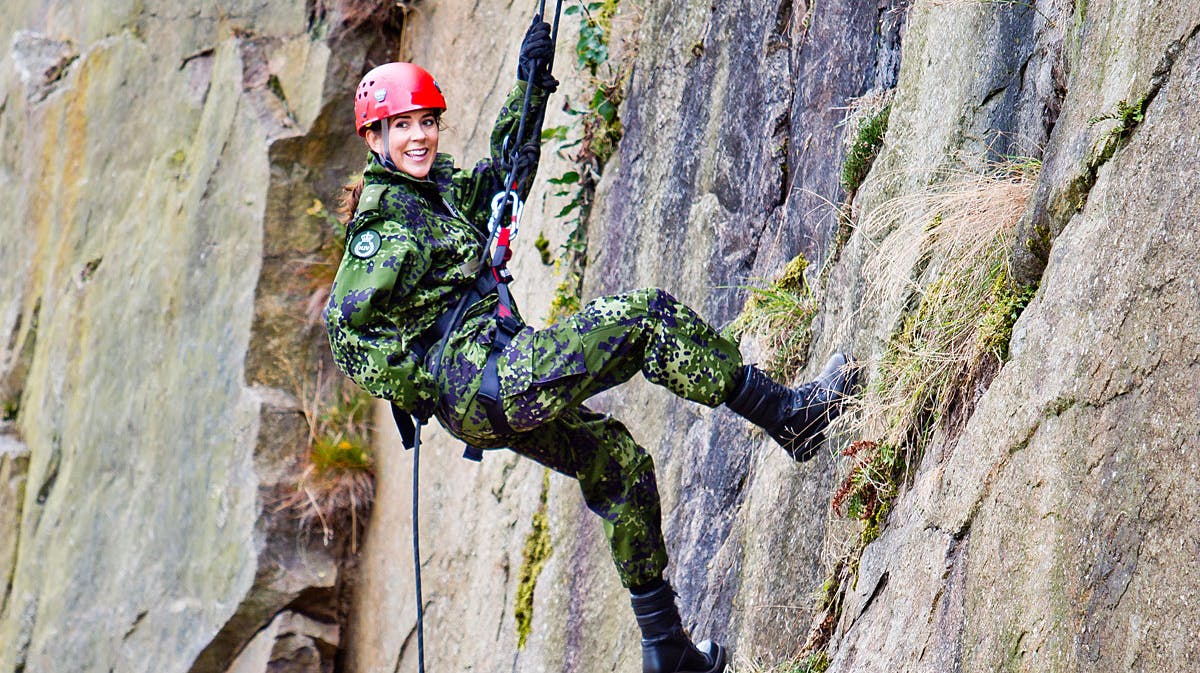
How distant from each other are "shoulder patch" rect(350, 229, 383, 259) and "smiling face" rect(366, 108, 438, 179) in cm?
37

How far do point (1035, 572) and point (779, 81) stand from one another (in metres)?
3.33

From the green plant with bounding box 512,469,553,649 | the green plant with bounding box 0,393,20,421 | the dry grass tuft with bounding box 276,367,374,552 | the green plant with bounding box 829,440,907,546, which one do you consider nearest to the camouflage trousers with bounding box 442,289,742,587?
the green plant with bounding box 829,440,907,546

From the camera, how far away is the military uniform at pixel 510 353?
17.0 ft

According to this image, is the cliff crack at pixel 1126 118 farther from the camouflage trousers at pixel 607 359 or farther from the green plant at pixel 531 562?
the green plant at pixel 531 562

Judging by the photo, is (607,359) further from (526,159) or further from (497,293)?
(526,159)

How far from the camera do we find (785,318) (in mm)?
6078

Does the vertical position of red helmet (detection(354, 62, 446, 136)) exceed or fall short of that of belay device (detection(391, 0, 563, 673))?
it exceeds it

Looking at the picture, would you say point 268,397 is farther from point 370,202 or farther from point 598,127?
point 370,202

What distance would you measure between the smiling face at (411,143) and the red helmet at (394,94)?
4 cm

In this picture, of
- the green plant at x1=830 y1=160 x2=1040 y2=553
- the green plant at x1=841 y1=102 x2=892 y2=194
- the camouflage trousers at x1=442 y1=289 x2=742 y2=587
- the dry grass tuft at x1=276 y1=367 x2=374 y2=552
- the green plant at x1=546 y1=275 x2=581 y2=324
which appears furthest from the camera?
the dry grass tuft at x1=276 y1=367 x2=374 y2=552

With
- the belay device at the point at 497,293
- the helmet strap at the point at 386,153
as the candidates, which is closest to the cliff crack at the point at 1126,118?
the belay device at the point at 497,293

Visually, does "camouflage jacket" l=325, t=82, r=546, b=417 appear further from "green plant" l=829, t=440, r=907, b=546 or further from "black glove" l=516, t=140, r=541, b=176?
"green plant" l=829, t=440, r=907, b=546

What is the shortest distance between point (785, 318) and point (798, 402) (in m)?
0.83

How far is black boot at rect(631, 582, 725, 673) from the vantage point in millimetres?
5668
